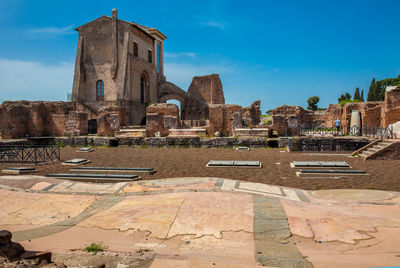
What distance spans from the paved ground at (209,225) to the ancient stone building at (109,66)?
2328cm

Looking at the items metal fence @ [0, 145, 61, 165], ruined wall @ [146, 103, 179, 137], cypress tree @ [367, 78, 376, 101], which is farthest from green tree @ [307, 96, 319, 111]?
metal fence @ [0, 145, 61, 165]

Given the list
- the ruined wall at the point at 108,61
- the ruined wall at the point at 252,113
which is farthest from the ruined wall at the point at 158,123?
the ruined wall at the point at 108,61

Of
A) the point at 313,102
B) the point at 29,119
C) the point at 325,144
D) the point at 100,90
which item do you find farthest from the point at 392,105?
the point at 313,102

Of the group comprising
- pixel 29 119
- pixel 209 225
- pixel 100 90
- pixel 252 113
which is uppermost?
pixel 100 90

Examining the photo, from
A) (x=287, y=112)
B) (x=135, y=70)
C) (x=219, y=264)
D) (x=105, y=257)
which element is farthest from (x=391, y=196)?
(x=135, y=70)

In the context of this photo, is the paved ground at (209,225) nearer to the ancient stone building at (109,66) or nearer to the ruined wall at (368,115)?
the ruined wall at (368,115)

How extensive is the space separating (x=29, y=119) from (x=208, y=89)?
19.8m

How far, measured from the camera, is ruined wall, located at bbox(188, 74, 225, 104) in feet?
116

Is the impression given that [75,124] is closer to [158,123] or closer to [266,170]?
[158,123]

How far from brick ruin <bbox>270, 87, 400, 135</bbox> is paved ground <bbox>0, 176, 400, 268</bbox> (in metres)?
9.33

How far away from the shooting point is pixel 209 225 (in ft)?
13.6

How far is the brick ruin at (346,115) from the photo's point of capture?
15320mm

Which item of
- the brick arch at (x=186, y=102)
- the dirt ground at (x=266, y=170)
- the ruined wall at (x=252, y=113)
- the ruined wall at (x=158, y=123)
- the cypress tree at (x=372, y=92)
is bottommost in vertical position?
the dirt ground at (x=266, y=170)

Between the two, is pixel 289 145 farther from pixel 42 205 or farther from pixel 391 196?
pixel 42 205
